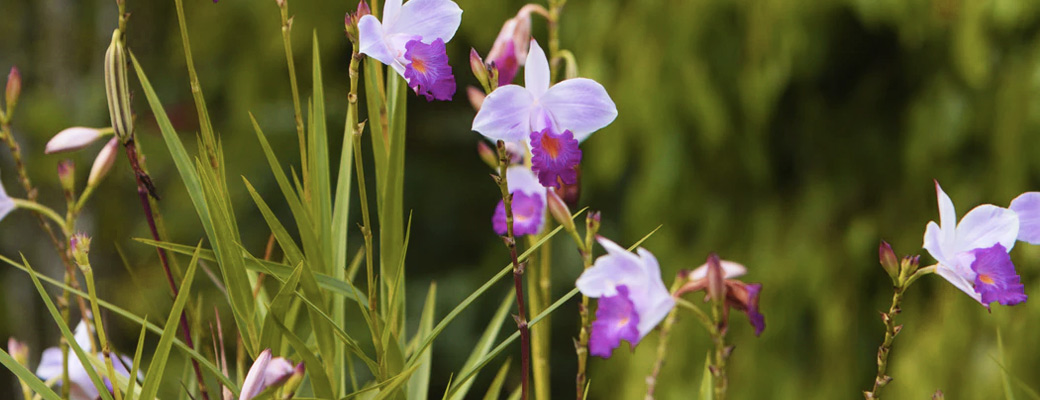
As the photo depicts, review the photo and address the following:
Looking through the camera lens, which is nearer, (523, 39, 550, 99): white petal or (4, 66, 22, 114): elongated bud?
(523, 39, 550, 99): white petal

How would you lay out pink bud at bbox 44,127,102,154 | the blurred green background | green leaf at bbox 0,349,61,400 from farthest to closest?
the blurred green background → pink bud at bbox 44,127,102,154 → green leaf at bbox 0,349,61,400

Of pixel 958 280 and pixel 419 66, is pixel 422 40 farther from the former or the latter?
pixel 958 280

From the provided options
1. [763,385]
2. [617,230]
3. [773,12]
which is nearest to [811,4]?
[773,12]

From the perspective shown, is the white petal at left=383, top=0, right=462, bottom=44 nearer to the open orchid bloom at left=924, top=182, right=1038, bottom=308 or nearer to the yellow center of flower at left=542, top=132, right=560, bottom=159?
the yellow center of flower at left=542, top=132, right=560, bottom=159

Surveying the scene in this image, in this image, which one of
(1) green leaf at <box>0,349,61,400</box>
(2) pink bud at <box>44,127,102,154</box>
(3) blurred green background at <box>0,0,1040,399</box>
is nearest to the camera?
(1) green leaf at <box>0,349,61,400</box>

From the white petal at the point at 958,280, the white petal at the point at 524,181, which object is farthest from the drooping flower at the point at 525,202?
the white petal at the point at 958,280

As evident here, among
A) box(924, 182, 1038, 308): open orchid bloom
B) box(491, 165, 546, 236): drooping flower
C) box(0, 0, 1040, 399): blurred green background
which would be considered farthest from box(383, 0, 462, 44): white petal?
box(0, 0, 1040, 399): blurred green background

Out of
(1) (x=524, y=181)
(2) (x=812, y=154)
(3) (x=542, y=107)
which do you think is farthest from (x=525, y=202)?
(2) (x=812, y=154)
